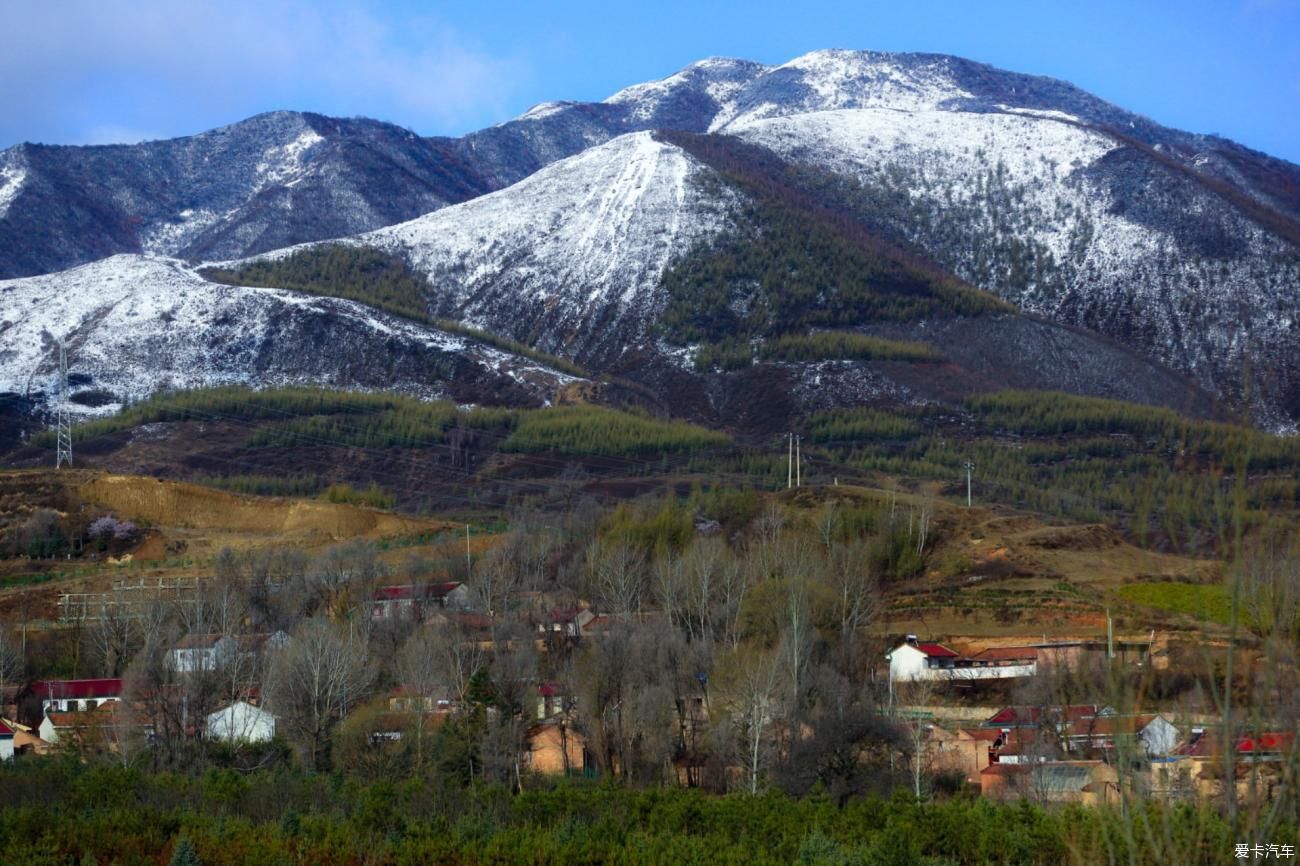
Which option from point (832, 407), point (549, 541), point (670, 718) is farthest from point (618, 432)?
point (670, 718)

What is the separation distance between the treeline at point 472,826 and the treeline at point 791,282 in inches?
4822

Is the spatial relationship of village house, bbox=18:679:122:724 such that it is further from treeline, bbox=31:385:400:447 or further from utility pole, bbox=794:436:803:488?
treeline, bbox=31:385:400:447

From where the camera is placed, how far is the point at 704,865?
2533cm

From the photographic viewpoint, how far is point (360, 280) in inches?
6777

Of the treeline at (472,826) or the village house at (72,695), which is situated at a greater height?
the treeline at (472,826)

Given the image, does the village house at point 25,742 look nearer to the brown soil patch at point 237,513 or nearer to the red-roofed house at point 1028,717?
the red-roofed house at point 1028,717

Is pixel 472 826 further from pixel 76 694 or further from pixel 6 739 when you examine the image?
pixel 76 694

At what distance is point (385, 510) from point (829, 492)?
26938mm

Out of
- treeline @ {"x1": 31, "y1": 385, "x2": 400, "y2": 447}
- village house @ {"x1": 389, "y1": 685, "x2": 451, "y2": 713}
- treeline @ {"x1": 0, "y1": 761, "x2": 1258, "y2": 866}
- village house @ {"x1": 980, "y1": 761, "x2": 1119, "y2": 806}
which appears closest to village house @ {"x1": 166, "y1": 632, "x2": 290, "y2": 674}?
village house @ {"x1": 389, "y1": 685, "x2": 451, "y2": 713}

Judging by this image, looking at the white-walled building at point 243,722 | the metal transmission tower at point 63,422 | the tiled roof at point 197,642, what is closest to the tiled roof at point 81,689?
the tiled roof at point 197,642

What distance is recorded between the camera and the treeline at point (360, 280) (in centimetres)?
15850

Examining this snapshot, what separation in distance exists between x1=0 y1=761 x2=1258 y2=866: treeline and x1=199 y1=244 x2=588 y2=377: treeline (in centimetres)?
11915

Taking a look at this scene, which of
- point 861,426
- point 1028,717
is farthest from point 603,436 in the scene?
point 1028,717

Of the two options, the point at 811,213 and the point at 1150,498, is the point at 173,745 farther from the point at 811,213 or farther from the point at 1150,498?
the point at 811,213
